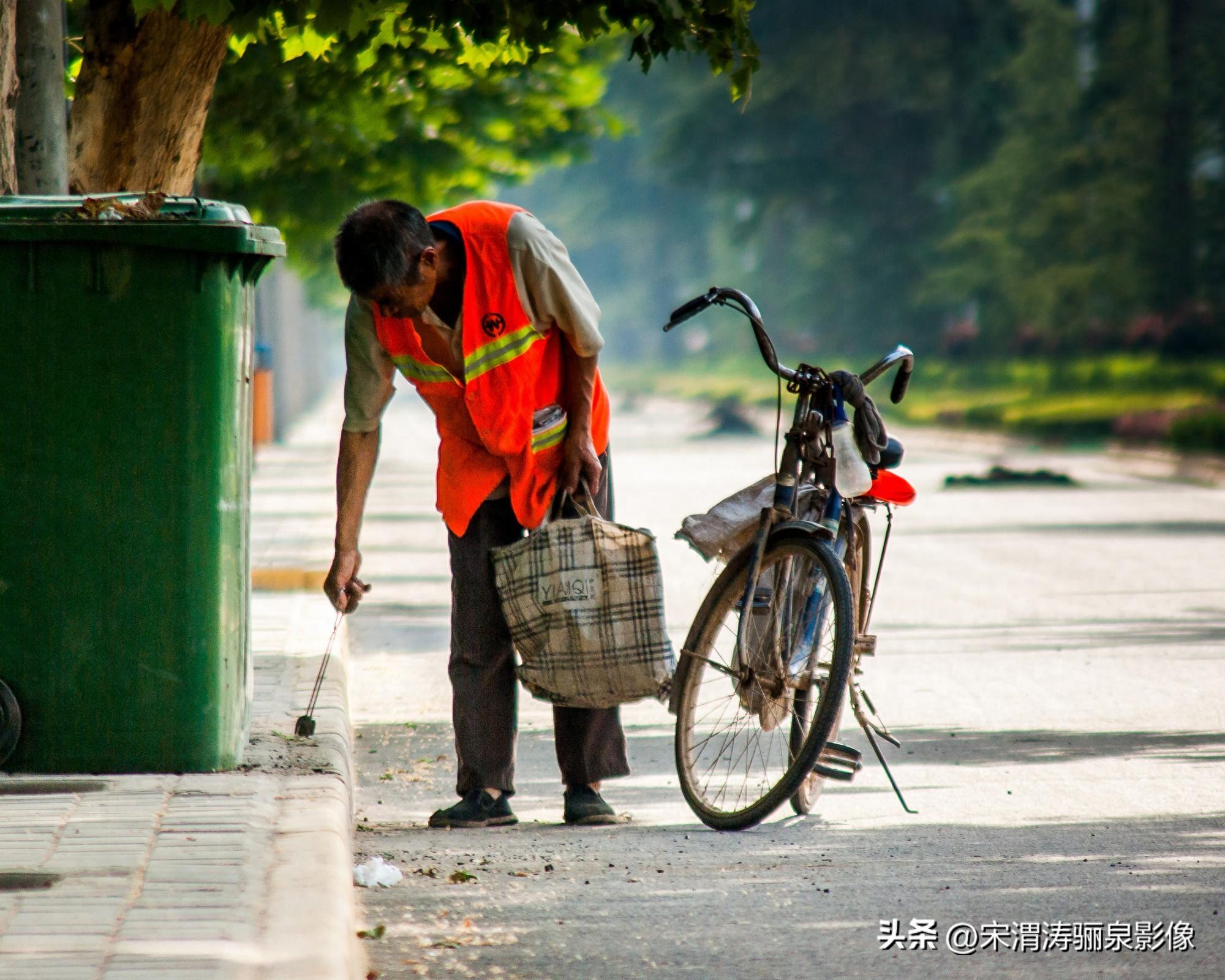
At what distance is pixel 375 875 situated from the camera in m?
4.61

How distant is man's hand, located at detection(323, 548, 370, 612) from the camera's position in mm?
5215

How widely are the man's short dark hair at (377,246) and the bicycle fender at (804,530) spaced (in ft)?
4.04

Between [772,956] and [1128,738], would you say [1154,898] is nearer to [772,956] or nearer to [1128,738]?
[772,956]

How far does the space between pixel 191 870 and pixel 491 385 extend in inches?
65.3

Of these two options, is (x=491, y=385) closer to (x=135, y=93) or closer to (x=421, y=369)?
(x=421, y=369)

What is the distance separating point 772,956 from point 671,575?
8.41 meters

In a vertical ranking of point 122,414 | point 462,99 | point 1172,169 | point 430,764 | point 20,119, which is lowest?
point 430,764

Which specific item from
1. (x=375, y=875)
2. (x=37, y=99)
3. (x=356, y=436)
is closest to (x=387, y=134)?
(x=37, y=99)

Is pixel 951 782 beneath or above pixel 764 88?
beneath

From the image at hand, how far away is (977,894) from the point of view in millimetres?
4445

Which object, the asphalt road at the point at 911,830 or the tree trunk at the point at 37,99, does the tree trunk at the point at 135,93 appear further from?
the asphalt road at the point at 911,830

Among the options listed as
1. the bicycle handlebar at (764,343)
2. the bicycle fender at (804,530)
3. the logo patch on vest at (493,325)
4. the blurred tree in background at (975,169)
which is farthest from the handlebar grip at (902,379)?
the blurred tree in background at (975,169)

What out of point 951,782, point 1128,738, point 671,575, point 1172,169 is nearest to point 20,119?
point 951,782

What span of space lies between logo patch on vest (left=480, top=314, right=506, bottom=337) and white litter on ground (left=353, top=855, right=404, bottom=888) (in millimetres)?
1441
